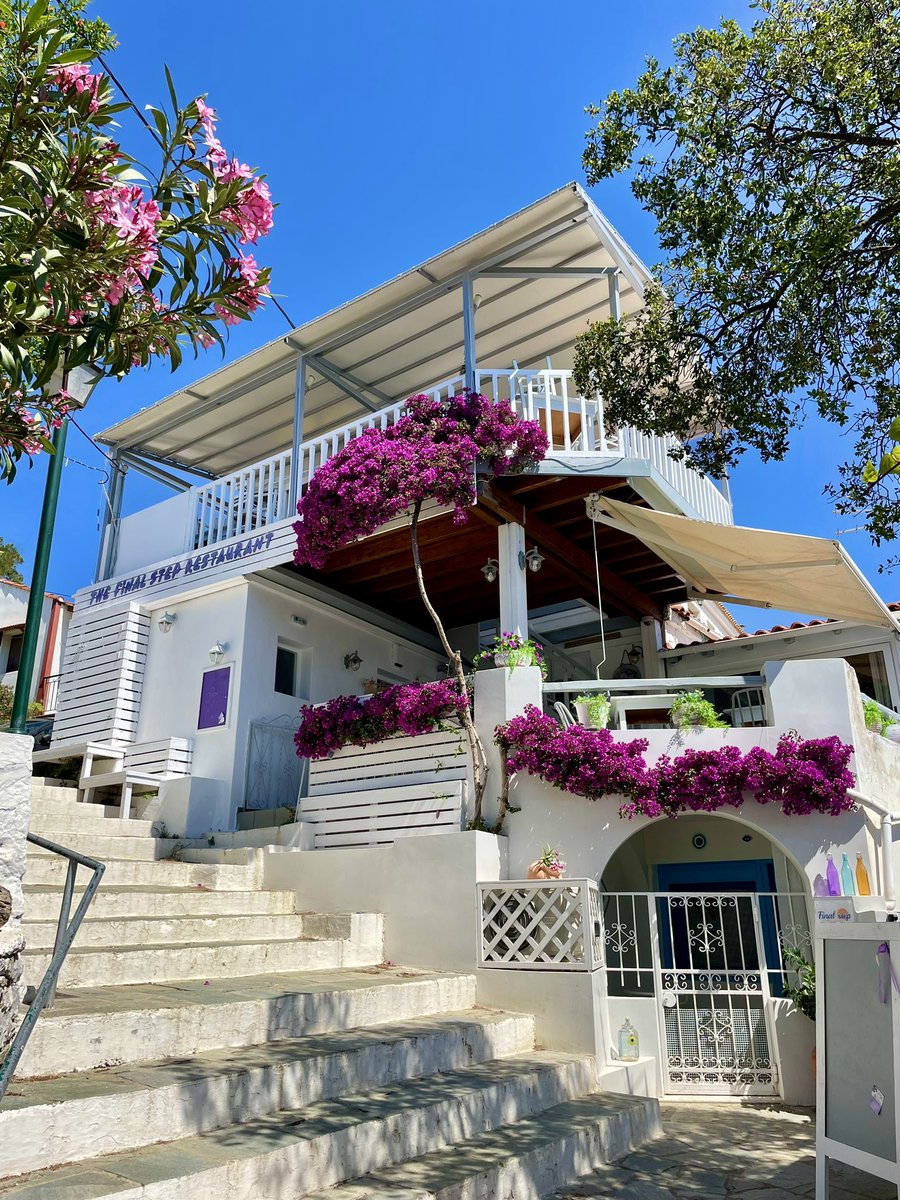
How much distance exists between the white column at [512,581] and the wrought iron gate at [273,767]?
3.37m

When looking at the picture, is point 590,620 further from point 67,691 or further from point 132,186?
point 132,186

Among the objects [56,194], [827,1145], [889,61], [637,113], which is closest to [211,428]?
[637,113]

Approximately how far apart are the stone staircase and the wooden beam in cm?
483

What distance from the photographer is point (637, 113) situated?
22.7 feet

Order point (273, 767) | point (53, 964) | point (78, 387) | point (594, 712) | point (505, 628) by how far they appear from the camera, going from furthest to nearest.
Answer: point (273, 767) < point (505, 628) < point (594, 712) < point (78, 387) < point (53, 964)

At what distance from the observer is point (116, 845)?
920 cm

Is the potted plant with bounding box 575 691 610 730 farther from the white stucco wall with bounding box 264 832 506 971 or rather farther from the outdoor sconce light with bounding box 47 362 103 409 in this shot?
the outdoor sconce light with bounding box 47 362 103 409

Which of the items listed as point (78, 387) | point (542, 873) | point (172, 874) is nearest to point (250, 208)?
point (78, 387)

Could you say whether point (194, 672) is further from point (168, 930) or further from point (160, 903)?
point (168, 930)

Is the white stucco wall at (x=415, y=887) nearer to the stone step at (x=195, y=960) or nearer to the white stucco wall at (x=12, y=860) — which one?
the stone step at (x=195, y=960)

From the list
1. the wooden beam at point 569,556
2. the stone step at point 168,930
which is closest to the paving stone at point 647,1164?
the stone step at point 168,930

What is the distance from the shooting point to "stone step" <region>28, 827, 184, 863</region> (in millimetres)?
8547

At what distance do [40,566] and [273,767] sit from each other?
6609mm

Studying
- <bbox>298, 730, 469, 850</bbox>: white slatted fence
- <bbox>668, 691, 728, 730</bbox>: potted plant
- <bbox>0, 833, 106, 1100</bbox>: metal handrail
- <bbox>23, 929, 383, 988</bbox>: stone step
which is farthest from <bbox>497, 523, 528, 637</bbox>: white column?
<bbox>0, 833, 106, 1100</bbox>: metal handrail
